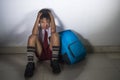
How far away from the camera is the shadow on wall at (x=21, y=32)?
232cm

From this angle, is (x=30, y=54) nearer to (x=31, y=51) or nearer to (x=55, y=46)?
(x=31, y=51)

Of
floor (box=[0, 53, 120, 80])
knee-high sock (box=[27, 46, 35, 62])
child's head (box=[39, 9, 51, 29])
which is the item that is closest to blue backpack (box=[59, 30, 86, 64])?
floor (box=[0, 53, 120, 80])

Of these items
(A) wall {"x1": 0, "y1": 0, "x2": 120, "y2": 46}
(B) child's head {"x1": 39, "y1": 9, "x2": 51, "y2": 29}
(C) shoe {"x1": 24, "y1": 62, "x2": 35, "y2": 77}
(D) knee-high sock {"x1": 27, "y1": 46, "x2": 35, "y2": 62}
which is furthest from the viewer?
(A) wall {"x1": 0, "y1": 0, "x2": 120, "y2": 46}

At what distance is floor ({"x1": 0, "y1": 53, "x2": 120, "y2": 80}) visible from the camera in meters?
1.92

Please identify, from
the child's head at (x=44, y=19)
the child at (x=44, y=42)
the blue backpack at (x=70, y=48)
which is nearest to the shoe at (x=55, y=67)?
the child at (x=44, y=42)

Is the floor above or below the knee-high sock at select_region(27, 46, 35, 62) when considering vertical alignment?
below

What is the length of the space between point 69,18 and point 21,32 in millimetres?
545

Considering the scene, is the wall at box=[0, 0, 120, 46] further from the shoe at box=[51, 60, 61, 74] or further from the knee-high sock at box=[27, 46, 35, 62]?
the shoe at box=[51, 60, 61, 74]

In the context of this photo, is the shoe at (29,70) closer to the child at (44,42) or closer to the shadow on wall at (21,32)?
the child at (44,42)

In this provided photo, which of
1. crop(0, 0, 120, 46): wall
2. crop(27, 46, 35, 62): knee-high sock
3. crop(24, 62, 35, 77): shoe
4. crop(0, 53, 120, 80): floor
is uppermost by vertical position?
crop(0, 0, 120, 46): wall

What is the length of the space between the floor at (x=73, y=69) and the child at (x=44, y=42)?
72 millimetres

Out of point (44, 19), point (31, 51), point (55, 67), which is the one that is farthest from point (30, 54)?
point (44, 19)

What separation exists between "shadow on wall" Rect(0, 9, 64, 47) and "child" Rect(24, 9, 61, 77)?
15cm

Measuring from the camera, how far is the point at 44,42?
222 centimetres
